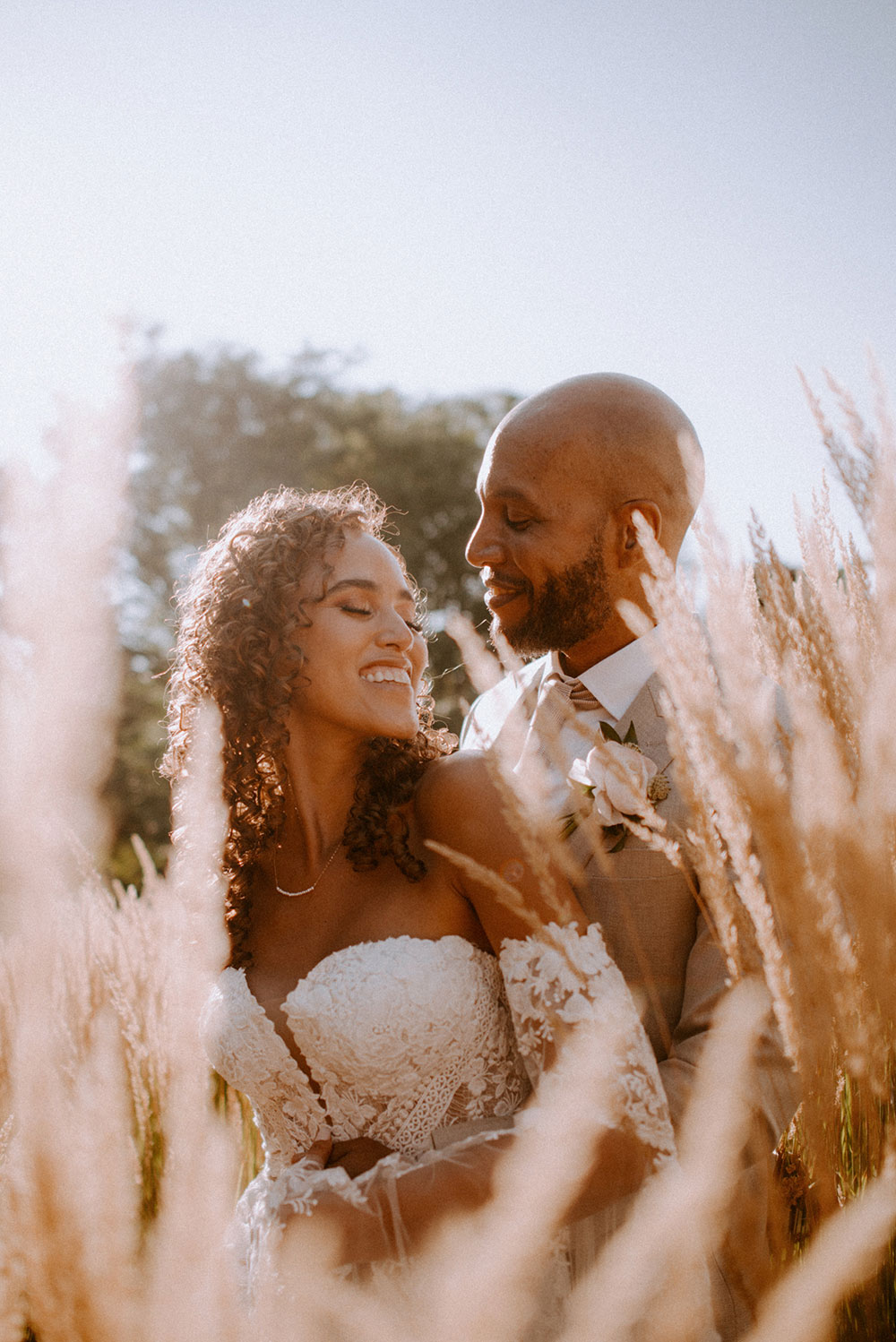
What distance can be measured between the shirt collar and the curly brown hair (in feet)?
1.82

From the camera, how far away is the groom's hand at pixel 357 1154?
2.14 metres

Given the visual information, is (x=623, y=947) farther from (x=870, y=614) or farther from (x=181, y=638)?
(x=181, y=638)

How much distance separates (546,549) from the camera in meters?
2.85

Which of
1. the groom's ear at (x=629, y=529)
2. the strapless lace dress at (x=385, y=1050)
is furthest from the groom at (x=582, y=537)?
the strapless lace dress at (x=385, y=1050)

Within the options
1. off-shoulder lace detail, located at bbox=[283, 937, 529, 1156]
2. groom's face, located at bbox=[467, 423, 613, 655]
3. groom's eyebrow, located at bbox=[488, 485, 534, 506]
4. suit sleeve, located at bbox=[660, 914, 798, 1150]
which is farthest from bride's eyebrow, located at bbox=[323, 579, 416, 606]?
suit sleeve, located at bbox=[660, 914, 798, 1150]

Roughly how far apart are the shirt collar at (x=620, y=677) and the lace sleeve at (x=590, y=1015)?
0.78 metres

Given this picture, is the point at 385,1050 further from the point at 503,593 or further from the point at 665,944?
the point at 503,593

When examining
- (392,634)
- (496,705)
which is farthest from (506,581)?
(392,634)

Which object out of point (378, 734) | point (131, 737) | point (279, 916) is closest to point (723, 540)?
point (378, 734)

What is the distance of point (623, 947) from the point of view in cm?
215

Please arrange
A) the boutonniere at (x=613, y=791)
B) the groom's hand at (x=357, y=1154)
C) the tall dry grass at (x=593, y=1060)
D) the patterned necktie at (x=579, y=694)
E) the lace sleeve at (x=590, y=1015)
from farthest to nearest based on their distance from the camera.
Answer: the patterned necktie at (x=579, y=694)
the groom's hand at (x=357, y=1154)
the boutonniere at (x=613, y=791)
the lace sleeve at (x=590, y=1015)
the tall dry grass at (x=593, y=1060)

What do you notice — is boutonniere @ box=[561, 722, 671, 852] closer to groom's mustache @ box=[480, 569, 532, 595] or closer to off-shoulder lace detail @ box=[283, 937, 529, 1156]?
off-shoulder lace detail @ box=[283, 937, 529, 1156]

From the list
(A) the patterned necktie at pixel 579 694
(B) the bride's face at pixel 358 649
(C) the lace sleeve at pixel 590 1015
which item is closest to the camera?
(C) the lace sleeve at pixel 590 1015

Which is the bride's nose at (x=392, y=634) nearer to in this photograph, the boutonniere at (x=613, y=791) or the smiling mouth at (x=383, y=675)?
the smiling mouth at (x=383, y=675)
